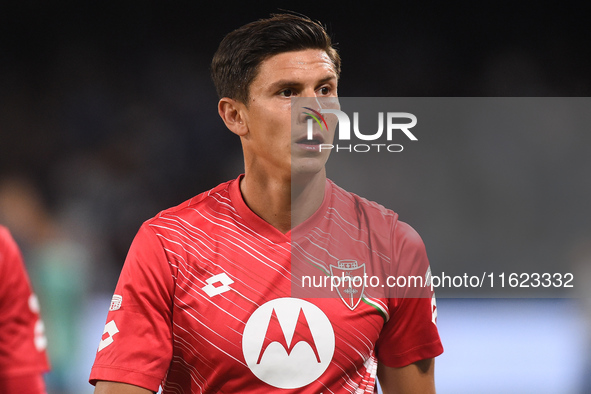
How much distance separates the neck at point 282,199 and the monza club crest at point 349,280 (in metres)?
0.16

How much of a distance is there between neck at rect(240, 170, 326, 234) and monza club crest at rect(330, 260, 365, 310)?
6.2 inches

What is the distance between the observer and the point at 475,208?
5.76ft

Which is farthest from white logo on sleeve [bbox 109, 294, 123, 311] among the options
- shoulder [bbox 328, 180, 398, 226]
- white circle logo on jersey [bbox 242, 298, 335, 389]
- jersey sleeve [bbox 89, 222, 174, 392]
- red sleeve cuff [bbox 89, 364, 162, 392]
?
shoulder [bbox 328, 180, 398, 226]

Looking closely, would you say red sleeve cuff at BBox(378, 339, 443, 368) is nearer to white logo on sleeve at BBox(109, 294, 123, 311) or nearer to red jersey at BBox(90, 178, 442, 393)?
red jersey at BBox(90, 178, 442, 393)

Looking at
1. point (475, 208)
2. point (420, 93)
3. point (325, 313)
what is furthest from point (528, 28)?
point (325, 313)

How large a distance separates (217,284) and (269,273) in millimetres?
129

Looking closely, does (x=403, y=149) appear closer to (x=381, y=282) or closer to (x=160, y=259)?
(x=381, y=282)

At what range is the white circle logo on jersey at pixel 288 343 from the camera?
135cm

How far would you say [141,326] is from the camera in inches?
52.2

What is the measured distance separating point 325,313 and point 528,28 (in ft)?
4.76

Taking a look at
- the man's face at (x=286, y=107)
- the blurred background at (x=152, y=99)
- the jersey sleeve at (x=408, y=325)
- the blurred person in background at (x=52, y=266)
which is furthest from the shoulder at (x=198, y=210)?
the blurred person in background at (x=52, y=266)

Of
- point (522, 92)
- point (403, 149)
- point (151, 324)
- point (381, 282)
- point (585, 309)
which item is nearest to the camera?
point (151, 324)

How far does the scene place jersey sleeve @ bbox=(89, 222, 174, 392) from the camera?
131 cm

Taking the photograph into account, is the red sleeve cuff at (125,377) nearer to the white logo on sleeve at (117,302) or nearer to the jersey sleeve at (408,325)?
the white logo on sleeve at (117,302)
